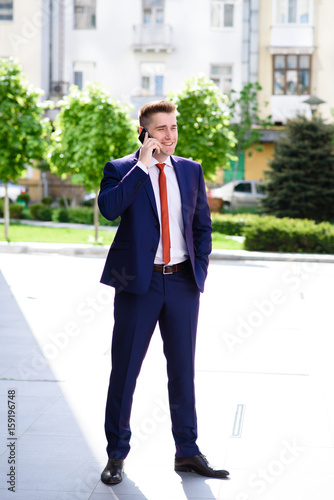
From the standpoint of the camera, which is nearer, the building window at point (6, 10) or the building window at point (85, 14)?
the building window at point (85, 14)

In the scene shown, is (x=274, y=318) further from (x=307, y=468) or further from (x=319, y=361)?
(x=307, y=468)

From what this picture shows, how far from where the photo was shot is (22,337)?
8.03 m

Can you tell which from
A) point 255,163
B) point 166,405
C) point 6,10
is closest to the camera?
point 166,405

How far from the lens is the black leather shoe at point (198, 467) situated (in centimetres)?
410

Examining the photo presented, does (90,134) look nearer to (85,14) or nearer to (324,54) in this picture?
(85,14)

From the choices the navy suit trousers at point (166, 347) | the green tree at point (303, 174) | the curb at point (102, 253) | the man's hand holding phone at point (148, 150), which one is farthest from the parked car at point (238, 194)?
the man's hand holding phone at point (148, 150)

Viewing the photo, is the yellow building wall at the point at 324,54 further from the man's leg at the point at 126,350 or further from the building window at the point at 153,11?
the man's leg at the point at 126,350

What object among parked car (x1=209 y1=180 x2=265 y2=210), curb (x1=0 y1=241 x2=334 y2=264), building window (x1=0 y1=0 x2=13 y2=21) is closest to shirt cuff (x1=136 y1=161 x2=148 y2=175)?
curb (x1=0 y1=241 x2=334 y2=264)

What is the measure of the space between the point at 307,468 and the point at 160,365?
275 centimetres

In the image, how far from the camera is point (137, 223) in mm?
3994

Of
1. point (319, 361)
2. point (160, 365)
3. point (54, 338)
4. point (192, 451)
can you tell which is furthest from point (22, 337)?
Answer: point (192, 451)

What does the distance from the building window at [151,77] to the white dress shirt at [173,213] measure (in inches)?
1365

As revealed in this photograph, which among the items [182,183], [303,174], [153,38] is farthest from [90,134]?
Answer: [153,38]

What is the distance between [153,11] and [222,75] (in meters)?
4.80
